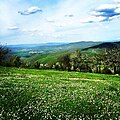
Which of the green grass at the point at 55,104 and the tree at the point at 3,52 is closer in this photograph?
the green grass at the point at 55,104

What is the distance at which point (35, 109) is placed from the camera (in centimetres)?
2192

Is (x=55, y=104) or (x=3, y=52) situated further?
(x=3, y=52)

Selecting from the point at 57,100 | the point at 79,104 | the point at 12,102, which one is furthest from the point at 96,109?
the point at 12,102

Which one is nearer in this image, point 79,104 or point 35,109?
point 35,109

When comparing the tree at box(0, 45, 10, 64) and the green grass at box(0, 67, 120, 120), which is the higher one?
the tree at box(0, 45, 10, 64)

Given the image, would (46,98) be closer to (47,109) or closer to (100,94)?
(47,109)

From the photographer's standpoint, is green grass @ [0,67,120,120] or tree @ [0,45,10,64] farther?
tree @ [0,45,10,64]

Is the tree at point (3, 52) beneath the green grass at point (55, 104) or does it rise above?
above

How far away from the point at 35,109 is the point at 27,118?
91.6 inches

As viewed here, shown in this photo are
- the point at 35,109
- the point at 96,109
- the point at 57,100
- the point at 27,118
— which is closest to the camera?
the point at 27,118

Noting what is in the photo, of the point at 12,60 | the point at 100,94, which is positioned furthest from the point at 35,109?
the point at 12,60

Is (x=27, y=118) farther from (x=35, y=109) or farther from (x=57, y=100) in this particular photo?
(x=57, y=100)

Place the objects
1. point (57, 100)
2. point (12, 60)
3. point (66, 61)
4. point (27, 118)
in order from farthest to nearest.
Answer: point (66, 61) < point (12, 60) < point (57, 100) < point (27, 118)

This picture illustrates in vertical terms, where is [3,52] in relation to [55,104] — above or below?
above
